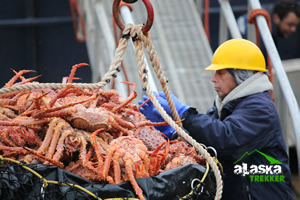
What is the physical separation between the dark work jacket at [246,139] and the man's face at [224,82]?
0.60 ft

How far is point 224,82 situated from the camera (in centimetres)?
277

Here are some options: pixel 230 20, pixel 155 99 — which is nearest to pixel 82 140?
pixel 155 99

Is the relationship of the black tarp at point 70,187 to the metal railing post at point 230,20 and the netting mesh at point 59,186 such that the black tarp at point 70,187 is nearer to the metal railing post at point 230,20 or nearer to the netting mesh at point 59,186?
the netting mesh at point 59,186

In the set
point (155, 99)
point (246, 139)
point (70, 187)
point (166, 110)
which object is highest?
point (155, 99)

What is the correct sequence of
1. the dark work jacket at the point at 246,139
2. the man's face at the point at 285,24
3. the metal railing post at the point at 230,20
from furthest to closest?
the man's face at the point at 285,24
the metal railing post at the point at 230,20
the dark work jacket at the point at 246,139

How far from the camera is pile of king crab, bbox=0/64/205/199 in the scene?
1633 millimetres

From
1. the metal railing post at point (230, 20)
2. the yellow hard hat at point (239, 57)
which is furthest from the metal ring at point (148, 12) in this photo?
the metal railing post at point (230, 20)

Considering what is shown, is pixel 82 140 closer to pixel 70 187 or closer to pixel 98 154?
pixel 98 154

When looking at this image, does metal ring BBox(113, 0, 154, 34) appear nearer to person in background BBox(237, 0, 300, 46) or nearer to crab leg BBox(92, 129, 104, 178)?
crab leg BBox(92, 129, 104, 178)

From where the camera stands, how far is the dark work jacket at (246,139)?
2.40 meters

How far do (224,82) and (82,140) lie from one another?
1342 millimetres

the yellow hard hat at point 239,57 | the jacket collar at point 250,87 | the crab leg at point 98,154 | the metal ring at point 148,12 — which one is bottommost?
the crab leg at point 98,154

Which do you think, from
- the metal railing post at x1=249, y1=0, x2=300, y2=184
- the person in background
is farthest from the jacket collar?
the person in background

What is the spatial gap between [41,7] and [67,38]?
75 centimetres
